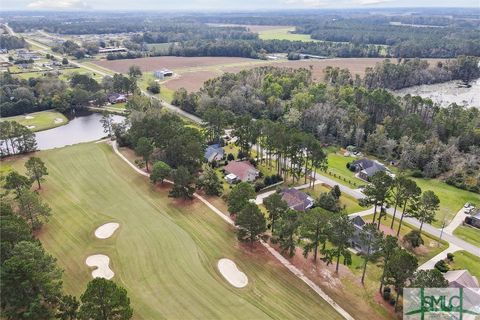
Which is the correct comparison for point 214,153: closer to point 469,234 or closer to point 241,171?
point 241,171

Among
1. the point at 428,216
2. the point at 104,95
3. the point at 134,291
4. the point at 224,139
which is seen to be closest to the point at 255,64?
the point at 104,95

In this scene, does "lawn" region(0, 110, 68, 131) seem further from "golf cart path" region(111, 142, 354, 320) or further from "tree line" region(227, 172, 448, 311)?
"tree line" region(227, 172, 448, 311)

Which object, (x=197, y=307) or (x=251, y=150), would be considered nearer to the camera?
(x=197, y=307)

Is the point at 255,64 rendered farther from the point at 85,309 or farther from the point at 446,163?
the point at 85,309

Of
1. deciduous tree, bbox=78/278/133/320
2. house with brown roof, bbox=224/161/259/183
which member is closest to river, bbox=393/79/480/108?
house with brown roof, bbox=224/161/259/183

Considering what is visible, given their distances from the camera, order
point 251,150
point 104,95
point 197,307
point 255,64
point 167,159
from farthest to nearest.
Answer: point 255,64
point 104,95
point 251,150
point 167,159
point 197,307

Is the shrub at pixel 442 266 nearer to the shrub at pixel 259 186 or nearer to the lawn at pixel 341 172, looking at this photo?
the lawn at pixel 341 172

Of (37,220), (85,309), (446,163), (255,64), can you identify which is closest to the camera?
(85,309)
